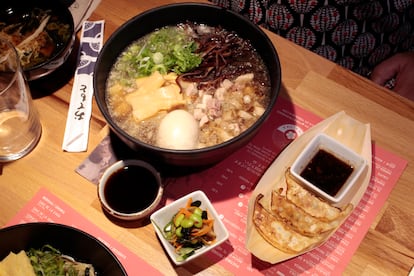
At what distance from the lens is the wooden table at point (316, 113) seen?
1617 mm

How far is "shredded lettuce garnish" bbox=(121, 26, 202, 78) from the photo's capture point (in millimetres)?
1833

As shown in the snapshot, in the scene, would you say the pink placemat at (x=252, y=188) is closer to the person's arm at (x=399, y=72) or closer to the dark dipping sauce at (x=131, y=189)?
the dark dipping sauce at (x=131, y=189)

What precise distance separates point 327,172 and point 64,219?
91 centimetres

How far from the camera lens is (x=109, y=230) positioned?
5.45 ft

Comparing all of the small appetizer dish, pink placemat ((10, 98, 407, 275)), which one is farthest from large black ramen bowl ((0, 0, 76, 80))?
the small appetizer dish

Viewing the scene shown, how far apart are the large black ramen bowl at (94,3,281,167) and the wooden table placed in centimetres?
22

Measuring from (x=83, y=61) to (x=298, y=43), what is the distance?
925mm

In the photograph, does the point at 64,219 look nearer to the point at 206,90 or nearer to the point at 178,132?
the point at 178,132

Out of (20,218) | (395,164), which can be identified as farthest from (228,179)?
(20,218)

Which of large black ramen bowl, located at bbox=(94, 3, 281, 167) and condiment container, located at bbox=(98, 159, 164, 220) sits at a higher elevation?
large black ramen bowl, located at bbox=(94, 3, 281, 167)

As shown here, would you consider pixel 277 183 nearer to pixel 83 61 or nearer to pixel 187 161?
pixel 187 161

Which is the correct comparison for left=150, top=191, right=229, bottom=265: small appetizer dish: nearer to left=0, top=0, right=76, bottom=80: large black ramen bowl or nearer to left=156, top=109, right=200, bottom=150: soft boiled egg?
left=156, top=109, right=200, bottom=150: soft boiled egg

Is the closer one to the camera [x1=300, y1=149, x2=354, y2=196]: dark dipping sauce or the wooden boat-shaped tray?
the wooden boat-shaped tray

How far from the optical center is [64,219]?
5.51 feet
